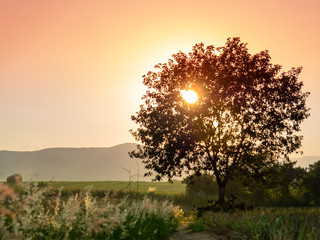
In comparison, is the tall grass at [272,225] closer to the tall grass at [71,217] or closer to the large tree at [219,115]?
the tall grass at [71,217]

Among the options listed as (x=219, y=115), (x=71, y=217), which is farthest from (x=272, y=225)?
(x=219, y=115)

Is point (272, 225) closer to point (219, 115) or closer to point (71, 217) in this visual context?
point (71, 217)

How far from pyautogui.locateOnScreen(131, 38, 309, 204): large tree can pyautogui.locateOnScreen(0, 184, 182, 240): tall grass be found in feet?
23.5

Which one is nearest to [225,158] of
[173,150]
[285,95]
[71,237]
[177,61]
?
[173,150]

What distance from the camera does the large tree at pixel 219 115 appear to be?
858 inches

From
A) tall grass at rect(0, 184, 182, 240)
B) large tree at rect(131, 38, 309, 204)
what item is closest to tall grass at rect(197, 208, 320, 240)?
tall grass at rect(0, 184, 182, 240)

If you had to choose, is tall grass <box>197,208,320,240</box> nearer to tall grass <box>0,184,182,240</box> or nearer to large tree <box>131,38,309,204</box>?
tall grass <box>0,184,182,240</box>

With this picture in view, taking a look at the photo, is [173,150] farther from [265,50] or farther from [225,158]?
[265,50]

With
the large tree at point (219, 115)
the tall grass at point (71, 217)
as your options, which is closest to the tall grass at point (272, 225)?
the tall grass at point (71, 217)

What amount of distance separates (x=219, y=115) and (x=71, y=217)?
18.6 metres

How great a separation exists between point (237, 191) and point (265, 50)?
16.5 metres

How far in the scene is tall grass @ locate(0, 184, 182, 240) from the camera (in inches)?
153

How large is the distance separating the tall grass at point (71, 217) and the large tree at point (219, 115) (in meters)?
7.15

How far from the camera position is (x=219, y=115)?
22641 millimetres
